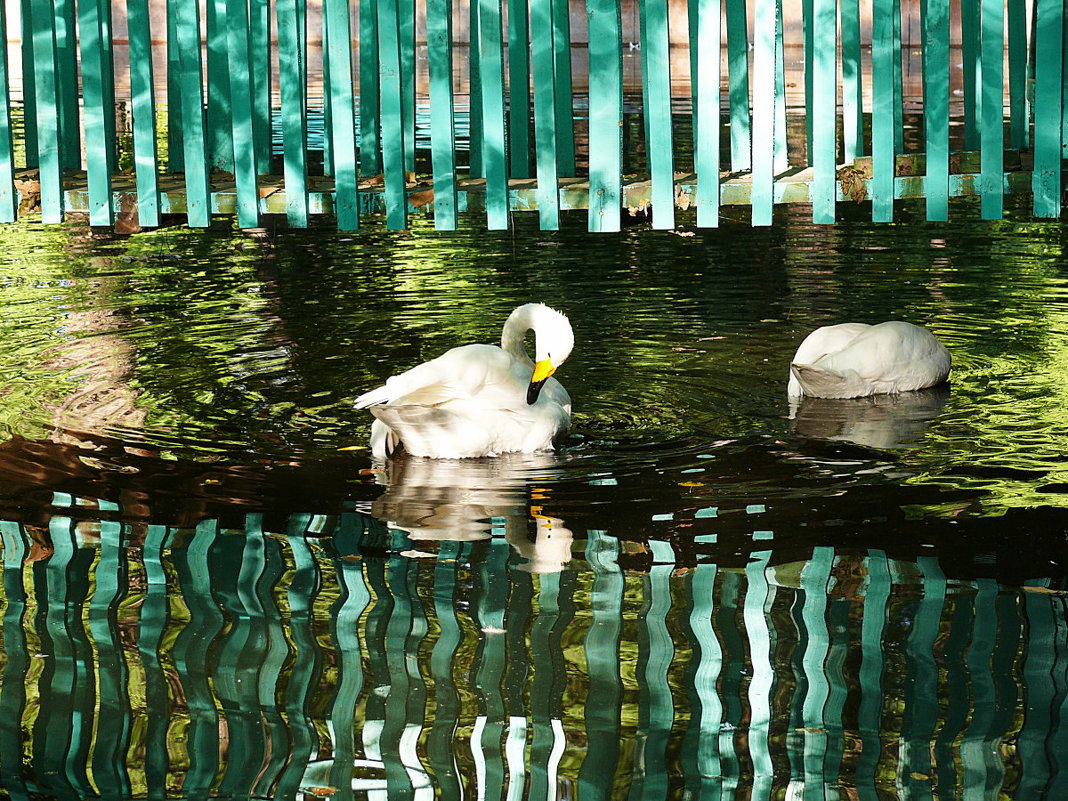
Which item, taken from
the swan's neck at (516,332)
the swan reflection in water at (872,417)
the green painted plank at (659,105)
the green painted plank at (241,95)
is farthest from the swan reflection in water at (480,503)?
the green painted plank at (241,95)

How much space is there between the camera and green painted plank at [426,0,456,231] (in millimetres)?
7281

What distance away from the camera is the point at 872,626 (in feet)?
14.8

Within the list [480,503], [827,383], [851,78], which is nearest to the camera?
[480,503]

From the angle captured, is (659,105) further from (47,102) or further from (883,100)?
(47,102)

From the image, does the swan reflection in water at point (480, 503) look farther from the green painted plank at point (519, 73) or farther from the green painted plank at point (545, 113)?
the green painted plank at point (519, 73)

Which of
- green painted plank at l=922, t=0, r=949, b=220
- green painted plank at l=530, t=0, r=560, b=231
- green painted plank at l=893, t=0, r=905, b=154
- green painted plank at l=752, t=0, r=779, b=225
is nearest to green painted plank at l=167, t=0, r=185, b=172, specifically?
green painted plank at l=530, t=0, r=560, b=231

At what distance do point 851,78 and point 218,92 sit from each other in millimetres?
3543

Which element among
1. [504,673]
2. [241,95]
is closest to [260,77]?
[241,95]

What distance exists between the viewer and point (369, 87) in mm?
7922

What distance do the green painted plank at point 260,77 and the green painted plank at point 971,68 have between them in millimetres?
3937

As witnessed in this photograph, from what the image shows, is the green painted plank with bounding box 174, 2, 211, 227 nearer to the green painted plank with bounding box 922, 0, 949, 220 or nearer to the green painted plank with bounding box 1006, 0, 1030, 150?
the green painted plank with bounding box 922, 0, 949, 220

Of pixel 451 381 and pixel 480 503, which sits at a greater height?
pixel 451 381

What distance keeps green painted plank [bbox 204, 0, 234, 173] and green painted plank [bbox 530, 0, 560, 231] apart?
1611mm

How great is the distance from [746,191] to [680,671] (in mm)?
4010
